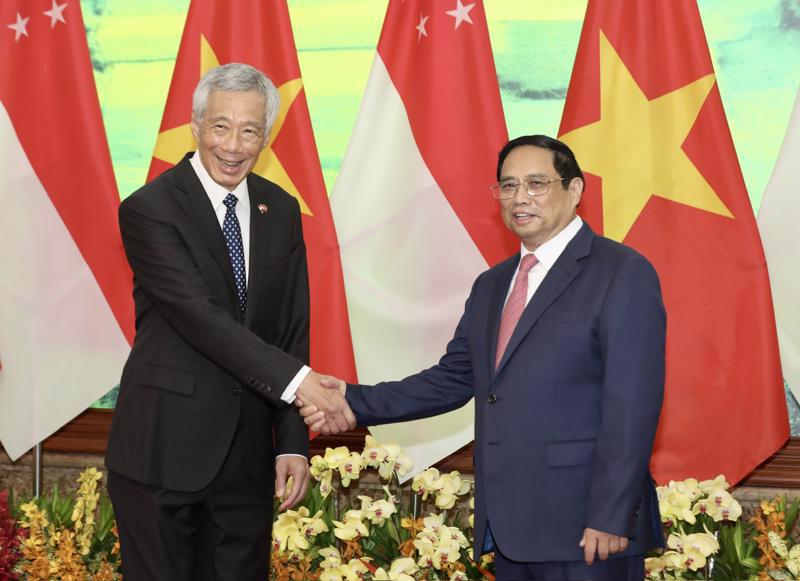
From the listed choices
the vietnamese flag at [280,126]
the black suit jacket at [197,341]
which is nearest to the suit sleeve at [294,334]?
the black suit jacket at [197,341]

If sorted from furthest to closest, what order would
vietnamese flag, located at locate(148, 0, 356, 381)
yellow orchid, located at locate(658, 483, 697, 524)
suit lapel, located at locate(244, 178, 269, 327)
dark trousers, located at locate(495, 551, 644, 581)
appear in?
vietnamese flag, located at locate(148, 0, 356, 381), yellow orchid, located at locate(658, 483, 697, 524), suit lapel, located at locate(244, 178, 269, 327), dark trousers, located at locate(495, 551, 644, 581)

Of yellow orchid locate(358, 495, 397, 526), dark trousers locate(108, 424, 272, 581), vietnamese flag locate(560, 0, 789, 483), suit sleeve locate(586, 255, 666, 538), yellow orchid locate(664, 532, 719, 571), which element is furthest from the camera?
vietnamese flag locate(560, 0, 789, 483)

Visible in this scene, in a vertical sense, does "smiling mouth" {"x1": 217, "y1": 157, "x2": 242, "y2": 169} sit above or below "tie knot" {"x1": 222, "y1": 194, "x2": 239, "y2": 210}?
above

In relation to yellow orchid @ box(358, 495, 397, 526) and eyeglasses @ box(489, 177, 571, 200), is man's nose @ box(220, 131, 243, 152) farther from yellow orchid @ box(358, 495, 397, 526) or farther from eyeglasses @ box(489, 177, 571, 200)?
yellow orchid @ box(358, 495, 397, 526)

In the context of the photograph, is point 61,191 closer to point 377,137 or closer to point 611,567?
point 377,137

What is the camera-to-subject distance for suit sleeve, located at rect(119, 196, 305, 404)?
249 cm

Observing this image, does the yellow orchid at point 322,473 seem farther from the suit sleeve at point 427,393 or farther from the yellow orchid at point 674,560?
the yellow orchid at point 674,560

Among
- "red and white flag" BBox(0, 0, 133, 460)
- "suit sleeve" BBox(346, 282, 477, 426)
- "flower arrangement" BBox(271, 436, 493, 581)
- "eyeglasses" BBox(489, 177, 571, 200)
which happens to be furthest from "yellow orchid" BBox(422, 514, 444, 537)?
"red and white flag" BBox(0, 0, 133, 460)

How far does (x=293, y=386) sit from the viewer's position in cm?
262

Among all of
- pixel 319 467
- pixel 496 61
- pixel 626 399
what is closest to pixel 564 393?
pixel 626 399

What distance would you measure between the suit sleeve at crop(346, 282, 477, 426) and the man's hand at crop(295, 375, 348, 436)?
5cm

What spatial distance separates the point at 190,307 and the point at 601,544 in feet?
3.89

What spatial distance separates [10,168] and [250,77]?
219 cm

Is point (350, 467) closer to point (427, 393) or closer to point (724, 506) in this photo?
point (427, 393)
